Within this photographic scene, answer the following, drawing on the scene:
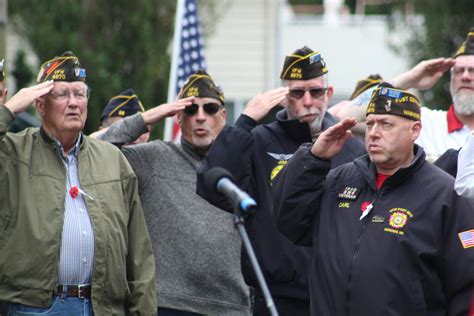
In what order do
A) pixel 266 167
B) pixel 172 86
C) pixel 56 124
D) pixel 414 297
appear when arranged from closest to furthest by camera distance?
pixel 414 297, pixel 56 124, pixel 266 167, pixel 172 86

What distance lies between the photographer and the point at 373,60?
29.0 meters

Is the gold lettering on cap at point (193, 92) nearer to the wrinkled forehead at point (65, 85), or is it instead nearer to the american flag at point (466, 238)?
the wrinkled forehead at point (65, 85)

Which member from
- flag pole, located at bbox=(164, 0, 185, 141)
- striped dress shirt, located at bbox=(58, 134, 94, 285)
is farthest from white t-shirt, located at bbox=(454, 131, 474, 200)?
flag pole, located at bbox=(164, 0, 185, 141)

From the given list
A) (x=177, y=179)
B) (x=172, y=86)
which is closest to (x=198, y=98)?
(x=177, y=179)

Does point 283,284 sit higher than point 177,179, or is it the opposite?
point 177,179

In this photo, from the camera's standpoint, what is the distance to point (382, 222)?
265 inches

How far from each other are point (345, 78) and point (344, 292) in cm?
2226

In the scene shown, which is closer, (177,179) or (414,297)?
(414,297)

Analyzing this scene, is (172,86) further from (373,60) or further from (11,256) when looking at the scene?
(373,60)

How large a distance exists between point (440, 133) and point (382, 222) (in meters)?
2.35

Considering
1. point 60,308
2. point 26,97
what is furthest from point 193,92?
point 60,308

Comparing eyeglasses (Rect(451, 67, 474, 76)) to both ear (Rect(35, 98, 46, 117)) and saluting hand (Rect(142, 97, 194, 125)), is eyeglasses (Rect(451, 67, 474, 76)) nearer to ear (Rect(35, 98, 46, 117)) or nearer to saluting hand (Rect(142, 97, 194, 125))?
saluting hand (Rect(142, 97, 194, 125))

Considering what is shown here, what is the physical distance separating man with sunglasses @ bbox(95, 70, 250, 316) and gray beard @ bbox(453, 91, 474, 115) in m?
1.75

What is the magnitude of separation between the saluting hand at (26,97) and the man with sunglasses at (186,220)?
116 cm
